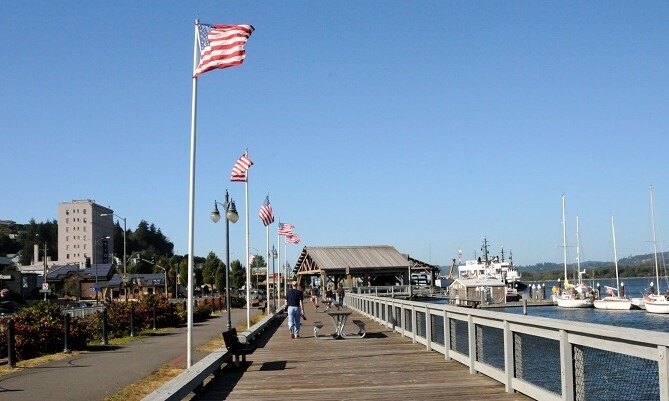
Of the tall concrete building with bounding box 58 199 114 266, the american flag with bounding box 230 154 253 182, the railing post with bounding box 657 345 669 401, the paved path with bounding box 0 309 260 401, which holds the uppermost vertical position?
the tall concrete building with bounding box 58 199 114 266

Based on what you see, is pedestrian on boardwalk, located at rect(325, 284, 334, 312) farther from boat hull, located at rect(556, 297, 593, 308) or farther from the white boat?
the white boat

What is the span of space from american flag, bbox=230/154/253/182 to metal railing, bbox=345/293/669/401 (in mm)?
15723

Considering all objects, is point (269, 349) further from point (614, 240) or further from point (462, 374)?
point (614, 240)

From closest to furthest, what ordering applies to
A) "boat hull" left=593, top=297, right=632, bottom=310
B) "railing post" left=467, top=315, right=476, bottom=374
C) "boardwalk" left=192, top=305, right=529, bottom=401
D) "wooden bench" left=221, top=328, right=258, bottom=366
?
1. "boardwalk" left=192, top=305, right=529, bottom=401
2. "railing post" left=467, top=315, right=476, bottom=374
3. "wooden bench" left=221, top=328, right=258, bottom=366
4. "boat hull" left=593, top=297, right=632, bottom=310

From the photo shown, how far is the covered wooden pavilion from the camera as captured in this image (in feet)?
240

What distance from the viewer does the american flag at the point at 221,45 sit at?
16.1 m

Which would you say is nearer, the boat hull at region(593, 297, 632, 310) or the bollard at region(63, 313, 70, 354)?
the bollard at region(63, 313, 70, 354)

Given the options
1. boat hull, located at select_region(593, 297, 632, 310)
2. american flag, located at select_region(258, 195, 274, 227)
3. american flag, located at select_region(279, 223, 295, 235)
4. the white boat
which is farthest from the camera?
the white boat

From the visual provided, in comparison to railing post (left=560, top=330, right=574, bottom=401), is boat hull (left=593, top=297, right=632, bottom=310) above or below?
below

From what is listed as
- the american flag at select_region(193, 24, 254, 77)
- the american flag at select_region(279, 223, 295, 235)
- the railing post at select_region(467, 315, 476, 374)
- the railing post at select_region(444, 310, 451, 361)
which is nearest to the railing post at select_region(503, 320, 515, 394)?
the railing post at select_region(467, 315, 476, 374)

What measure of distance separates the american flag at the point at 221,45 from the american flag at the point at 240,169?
13919mm

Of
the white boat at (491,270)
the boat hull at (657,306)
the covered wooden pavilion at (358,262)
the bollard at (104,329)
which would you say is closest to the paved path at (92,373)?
the bollard at (104,329)

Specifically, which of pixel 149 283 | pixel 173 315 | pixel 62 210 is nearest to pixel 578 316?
pixel 173 315

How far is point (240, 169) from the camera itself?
30.2 m
